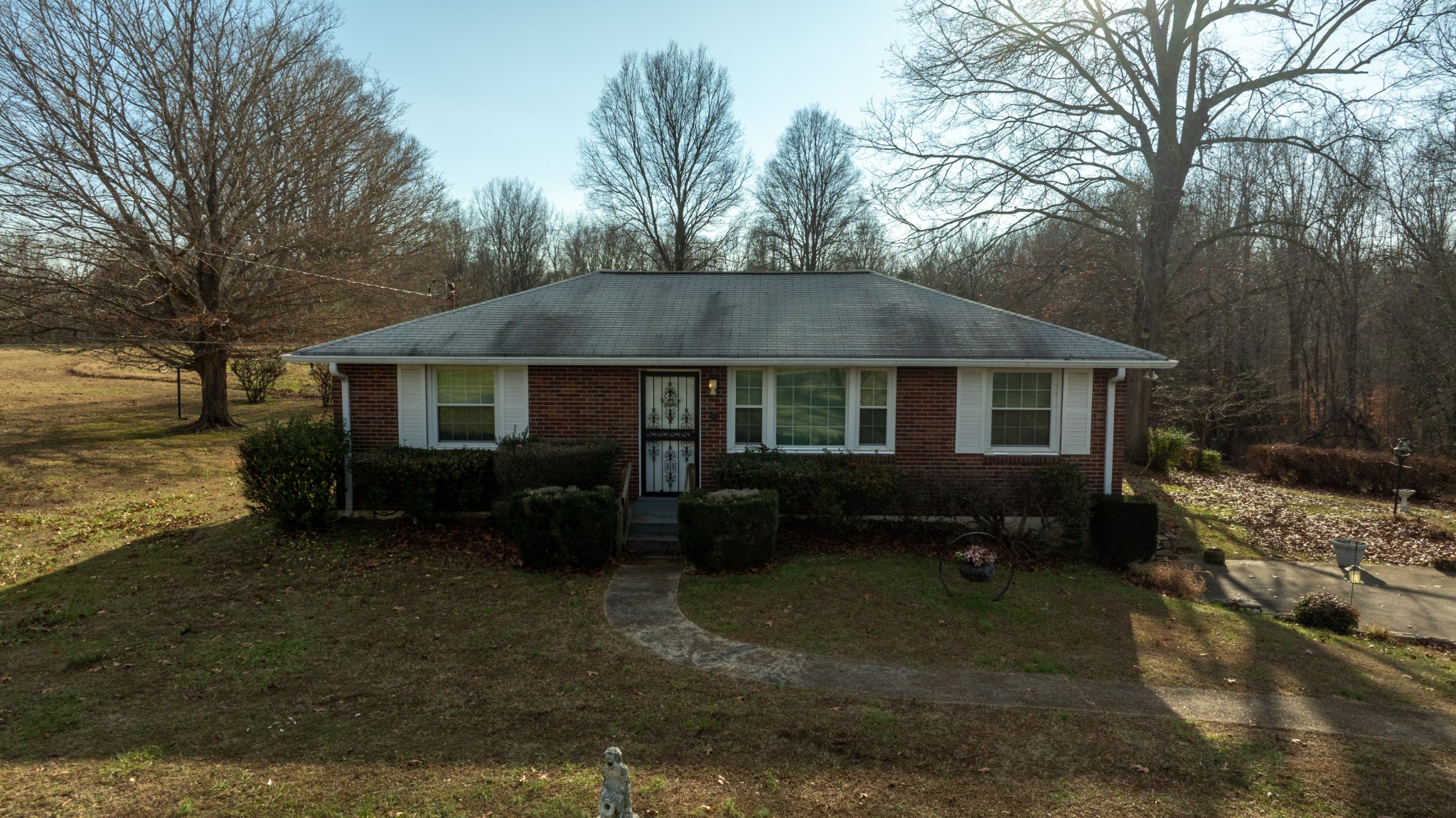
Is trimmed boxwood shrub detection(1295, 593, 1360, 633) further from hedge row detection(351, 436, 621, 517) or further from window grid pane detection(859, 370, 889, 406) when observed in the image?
hedge row detection(351, 436, 621, 517)

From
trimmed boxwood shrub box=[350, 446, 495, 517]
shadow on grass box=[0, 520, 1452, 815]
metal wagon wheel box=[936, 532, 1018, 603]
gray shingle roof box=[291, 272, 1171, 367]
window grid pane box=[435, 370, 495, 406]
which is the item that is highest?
gray shingle roof box=[291, 272, 1171, 367]

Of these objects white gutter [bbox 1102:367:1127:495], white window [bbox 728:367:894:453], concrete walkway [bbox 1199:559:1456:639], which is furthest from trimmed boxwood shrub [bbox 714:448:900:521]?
concrete walkway [bbox 1199:559:1456:639]

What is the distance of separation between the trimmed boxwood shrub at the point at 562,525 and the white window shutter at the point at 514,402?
7.75 ft

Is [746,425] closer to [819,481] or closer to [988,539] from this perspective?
[819,481]

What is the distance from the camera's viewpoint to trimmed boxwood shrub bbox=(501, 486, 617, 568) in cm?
963

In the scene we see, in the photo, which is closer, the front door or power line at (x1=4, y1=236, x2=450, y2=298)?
the front door

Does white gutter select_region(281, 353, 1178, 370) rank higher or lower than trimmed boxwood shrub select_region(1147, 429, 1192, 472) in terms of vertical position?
higher

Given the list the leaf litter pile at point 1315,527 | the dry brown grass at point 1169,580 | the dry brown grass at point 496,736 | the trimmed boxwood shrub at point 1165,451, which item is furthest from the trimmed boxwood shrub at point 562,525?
the trimmed boxwood shrub at point 1165,451

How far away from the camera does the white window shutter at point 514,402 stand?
1197 cm

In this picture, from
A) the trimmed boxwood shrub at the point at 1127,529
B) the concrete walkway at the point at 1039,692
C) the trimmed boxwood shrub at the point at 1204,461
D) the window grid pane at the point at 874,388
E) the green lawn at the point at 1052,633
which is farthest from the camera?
the trimmed boxwood shrub at the point at 1204,461

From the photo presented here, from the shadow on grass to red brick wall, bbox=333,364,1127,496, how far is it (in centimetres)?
417

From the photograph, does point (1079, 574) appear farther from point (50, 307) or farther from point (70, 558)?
point (50, 307)

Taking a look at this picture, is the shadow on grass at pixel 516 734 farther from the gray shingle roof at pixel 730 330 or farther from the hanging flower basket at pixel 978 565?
the gray shingle roof at pixel 730 330

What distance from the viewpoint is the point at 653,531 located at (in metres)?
11.0
